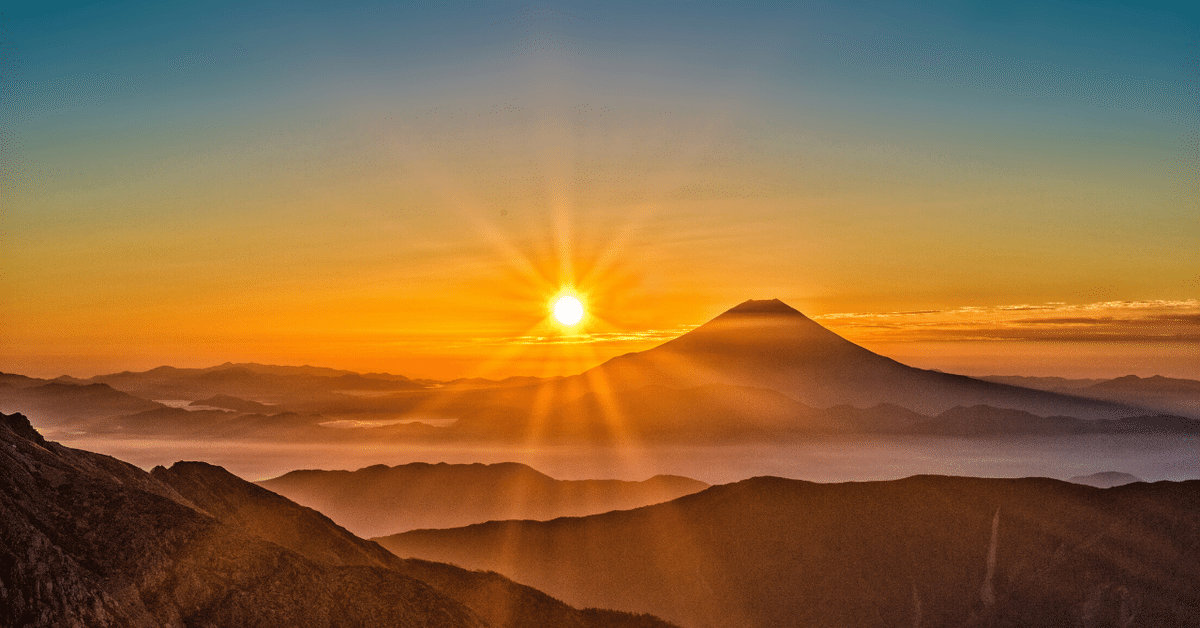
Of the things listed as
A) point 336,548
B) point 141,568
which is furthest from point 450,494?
point 141,568

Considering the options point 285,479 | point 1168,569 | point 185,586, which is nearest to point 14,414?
point 185,586

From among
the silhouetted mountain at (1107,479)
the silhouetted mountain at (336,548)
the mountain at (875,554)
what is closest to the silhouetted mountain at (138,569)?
the silhouetted mountain at (336,548)

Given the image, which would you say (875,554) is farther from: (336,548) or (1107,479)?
(1107,479)

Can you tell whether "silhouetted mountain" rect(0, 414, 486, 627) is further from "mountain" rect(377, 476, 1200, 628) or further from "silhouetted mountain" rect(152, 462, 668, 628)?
"mountain" rect(377, 476, 1200, 628)

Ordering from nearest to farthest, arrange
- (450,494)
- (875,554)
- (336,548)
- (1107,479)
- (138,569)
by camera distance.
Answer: (138,569)
(336,548)
(875,554)
(450,494)
(1107,479)

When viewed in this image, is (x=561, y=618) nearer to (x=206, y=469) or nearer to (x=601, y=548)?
(x=206, y=469)
